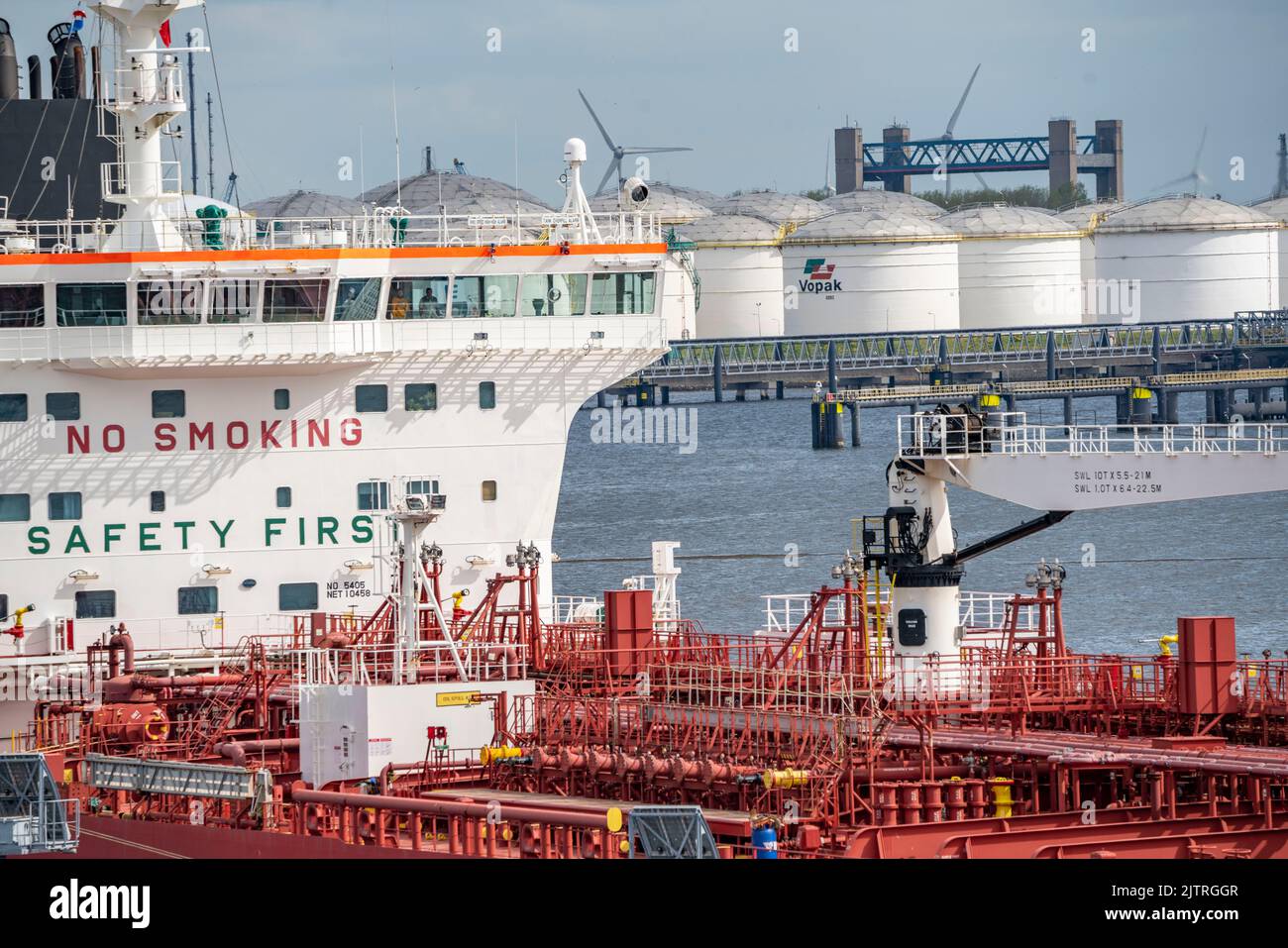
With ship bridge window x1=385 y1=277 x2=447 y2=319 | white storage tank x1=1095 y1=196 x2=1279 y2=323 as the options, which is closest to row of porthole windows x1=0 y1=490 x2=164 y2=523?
ship bridge window x1=385 y1=277 x2=447 y2=319

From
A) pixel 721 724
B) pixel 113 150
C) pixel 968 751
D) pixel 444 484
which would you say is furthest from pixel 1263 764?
pixel 113 150

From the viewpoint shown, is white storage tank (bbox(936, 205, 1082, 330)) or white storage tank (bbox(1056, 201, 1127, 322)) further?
white storage tank (bbox(1056, 201, 1127, 322))

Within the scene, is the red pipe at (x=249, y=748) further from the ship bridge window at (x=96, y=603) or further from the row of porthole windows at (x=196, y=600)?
the ship bridge window at (x=96, y=603)

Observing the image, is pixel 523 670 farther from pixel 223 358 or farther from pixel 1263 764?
pixel 1263 764

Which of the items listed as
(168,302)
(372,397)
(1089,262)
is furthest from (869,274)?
(168,302)

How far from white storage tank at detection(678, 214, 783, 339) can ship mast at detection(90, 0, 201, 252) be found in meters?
111

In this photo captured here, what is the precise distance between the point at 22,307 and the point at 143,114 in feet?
12.0

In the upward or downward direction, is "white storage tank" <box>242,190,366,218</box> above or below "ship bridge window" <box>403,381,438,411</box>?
above

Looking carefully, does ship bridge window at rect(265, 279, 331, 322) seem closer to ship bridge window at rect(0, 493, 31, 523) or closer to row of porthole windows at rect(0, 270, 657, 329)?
row of porthole windows at rect(0, 270, 657, 329)

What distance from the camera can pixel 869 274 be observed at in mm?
148125

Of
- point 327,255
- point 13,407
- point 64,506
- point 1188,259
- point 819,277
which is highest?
point 1188,259

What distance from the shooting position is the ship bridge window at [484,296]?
116ft

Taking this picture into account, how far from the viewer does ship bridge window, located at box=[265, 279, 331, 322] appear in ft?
113

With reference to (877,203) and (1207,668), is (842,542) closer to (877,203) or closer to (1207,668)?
(1207,668)
